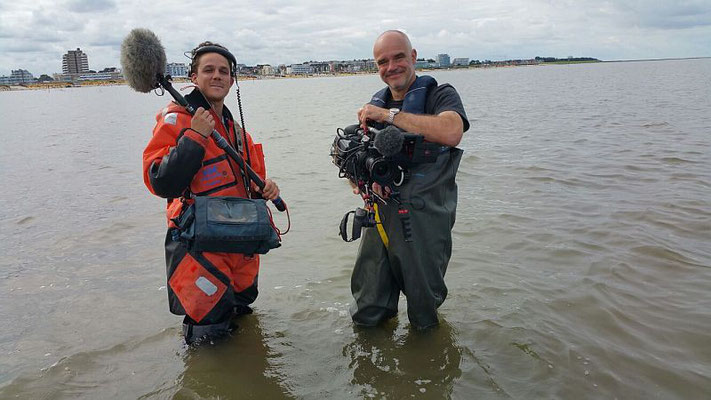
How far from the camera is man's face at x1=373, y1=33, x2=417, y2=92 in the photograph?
3.65 meters

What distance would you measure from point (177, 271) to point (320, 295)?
6.60ft

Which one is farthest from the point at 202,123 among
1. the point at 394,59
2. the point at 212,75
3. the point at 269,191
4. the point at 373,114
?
the point at 394,59

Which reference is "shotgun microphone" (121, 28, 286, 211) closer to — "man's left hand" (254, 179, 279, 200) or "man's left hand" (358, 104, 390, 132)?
"man's left hand" (254, 179, 279, 200)

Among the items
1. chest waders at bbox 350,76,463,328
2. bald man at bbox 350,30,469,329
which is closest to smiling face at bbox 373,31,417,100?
bald man at bbox 350,30,469,329

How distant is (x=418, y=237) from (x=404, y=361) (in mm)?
1035

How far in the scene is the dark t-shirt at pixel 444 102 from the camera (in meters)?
3.51

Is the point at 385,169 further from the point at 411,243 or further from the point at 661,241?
the point at 661,241

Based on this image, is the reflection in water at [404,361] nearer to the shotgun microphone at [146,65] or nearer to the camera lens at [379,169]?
the camera lens at [379,169]

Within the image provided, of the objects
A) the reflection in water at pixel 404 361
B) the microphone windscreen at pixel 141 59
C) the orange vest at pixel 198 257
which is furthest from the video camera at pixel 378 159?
the microphone windscreen at pixel 141 59

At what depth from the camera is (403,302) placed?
16.6ft

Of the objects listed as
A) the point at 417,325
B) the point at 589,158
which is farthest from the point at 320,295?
the point at 589,158

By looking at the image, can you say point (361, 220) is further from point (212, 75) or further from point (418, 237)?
point (212, 75)

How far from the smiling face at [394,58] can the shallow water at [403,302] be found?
86.2 inches

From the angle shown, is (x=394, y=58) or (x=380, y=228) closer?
(x=394, y=58)
